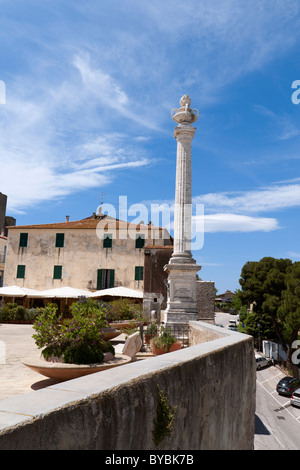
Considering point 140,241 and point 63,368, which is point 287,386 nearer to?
point 140,241

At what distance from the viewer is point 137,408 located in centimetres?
278

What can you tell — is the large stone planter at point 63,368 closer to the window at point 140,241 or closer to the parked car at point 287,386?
the parked car at point 287,386

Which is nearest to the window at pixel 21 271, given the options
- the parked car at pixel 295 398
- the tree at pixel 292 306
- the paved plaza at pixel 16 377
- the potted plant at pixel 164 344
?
the tree at pixel 292 306

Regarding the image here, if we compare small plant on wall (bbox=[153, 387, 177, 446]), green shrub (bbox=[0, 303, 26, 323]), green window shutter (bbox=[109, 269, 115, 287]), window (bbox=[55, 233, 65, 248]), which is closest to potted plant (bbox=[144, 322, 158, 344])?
small plant on wall (bbox=[153, 387, 177, 446])

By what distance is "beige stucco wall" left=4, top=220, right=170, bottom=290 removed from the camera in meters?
30.8

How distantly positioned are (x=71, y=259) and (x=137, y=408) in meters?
29.2

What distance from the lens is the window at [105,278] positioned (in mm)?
30562

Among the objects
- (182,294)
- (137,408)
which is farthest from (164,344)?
(137,408)

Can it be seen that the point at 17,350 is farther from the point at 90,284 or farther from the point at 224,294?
the point at 224,294

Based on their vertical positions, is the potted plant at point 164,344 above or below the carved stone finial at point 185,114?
below

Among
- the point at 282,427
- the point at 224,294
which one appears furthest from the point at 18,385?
the point at 224,294

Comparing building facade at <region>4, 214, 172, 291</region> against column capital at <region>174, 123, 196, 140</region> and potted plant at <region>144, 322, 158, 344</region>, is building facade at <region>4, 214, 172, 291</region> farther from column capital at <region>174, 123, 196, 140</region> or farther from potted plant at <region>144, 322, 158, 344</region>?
potted plant at <region>144, 322, 158, 344</region>

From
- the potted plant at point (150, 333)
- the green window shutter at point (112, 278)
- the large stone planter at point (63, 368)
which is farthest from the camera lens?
the green window shutter at point (112, 278)
